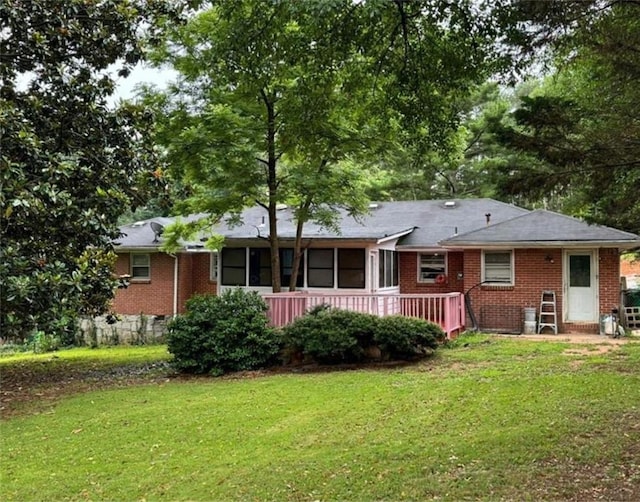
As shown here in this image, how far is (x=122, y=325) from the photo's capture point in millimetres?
18344

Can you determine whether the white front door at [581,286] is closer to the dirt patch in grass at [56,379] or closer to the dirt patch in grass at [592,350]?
Answer: the dirt patch in grass at [592,350]

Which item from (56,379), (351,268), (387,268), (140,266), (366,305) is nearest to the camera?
(56,379)

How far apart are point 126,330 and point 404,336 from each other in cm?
1146

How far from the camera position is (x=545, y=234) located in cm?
1445

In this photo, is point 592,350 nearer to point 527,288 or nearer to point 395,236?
point 527,288

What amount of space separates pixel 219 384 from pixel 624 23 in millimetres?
7886

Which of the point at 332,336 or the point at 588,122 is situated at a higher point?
the point at 588,122

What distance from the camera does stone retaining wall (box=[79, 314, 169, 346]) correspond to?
18094 mm

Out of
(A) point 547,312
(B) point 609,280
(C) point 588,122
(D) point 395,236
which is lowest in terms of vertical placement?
(A) point 547,312

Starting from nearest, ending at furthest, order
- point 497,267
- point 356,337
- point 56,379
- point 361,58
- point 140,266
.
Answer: point 361,58 < point 356,337 < point 56,379 < point 497,267 < point 140,266

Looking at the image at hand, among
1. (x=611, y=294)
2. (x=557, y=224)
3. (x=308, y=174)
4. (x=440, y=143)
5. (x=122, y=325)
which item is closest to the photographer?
(x=440, y=143)

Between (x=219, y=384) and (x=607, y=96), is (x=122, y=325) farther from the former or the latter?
(x=607, y=96)

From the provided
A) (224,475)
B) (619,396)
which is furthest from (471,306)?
(224,475)

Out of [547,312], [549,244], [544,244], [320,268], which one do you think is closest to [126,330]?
[320,268]
